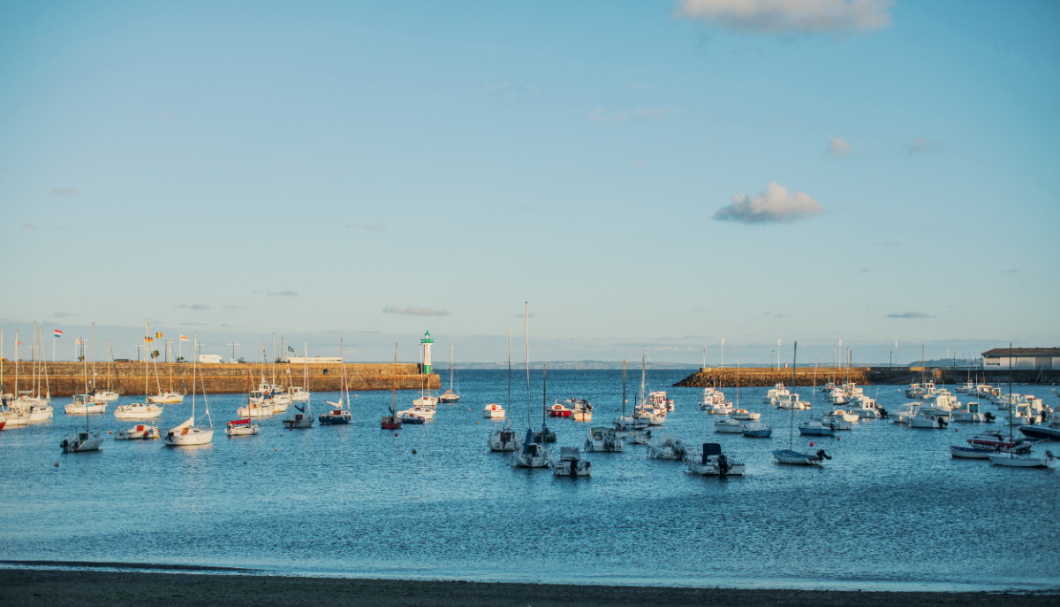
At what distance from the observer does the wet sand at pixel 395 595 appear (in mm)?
21078

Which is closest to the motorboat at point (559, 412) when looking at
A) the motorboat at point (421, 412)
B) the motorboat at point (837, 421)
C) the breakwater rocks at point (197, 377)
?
the motorboat at point (421, 412)

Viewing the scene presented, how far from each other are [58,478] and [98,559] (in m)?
22.9

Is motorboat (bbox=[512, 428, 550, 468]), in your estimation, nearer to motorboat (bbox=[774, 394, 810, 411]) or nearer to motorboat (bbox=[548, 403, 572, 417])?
motorboat (bbox=[548, 403, 572, 417])

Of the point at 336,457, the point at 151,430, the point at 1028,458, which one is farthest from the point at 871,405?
the point at 151,430

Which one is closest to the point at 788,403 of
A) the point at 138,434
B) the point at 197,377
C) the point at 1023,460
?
the point at 1023,460

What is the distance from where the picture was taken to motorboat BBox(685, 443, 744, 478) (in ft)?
157

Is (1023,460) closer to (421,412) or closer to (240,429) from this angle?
(240,429)

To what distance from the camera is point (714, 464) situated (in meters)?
48.2

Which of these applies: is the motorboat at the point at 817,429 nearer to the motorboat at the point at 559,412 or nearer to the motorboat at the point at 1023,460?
the motorboat at the point at 1023,460

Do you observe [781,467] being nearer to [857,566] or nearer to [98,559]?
[857,566]

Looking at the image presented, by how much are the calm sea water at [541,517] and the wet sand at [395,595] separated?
2.15 metres

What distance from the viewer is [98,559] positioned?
28.1 m

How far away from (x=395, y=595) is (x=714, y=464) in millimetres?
29200

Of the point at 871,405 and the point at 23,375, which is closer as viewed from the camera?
the point at 871,405
